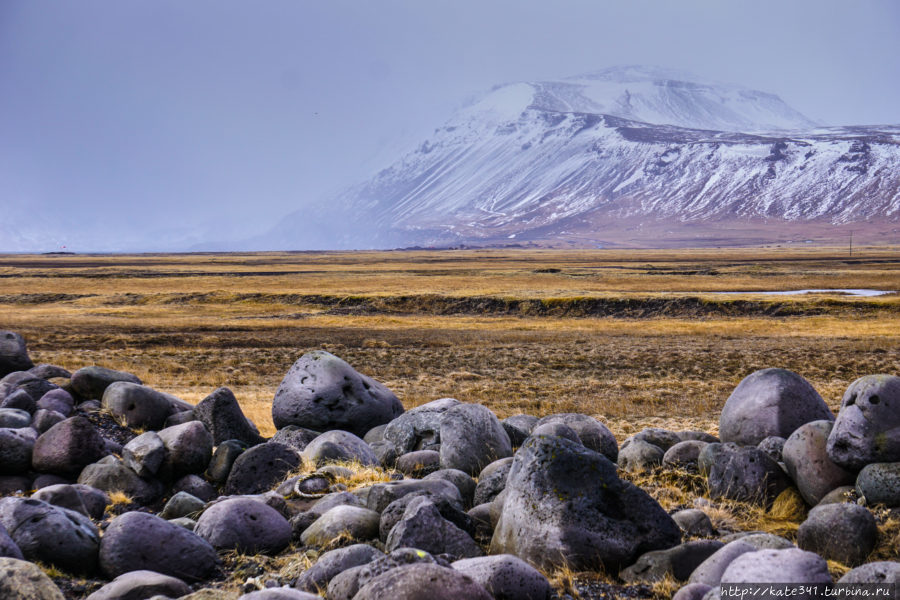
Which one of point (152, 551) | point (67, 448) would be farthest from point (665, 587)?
point (67, 448)

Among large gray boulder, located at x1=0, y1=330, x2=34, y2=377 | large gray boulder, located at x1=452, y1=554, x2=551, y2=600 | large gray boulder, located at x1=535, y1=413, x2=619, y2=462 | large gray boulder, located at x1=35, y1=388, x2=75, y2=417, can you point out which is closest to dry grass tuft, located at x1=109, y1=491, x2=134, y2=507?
large gray boulder, located at x1=35, y1=388, x2=75, y2=417

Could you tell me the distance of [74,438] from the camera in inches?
516

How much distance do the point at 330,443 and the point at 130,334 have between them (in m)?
36.3

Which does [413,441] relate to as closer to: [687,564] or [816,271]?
[687,564]

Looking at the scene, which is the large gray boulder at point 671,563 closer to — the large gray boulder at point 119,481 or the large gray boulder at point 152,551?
the large gray boulder at point 152,551

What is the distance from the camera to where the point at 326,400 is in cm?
1734

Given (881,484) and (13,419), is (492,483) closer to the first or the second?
(881,484)

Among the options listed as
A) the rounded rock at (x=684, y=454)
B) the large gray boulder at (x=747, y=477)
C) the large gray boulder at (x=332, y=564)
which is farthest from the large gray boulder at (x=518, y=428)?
the large gray boulder at (x=332, y=564)

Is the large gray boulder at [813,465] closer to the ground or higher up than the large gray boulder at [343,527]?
higher up

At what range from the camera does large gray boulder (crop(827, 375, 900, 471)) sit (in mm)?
10453

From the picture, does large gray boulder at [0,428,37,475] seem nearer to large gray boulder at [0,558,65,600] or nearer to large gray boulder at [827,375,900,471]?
large gray boulder at [0,558,65,600]

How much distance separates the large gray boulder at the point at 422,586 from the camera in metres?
6.79

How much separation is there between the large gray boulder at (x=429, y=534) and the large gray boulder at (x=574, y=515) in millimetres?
512

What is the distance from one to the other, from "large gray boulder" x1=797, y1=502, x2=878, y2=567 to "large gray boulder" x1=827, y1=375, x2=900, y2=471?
1402mm
